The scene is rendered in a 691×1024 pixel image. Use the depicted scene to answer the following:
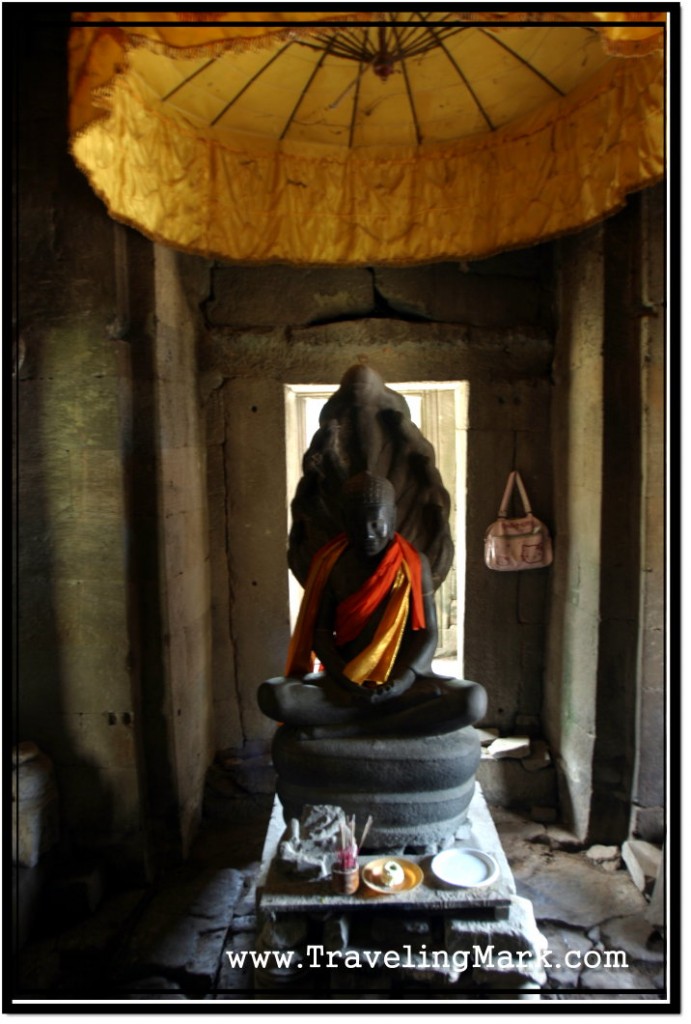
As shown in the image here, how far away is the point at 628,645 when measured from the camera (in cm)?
463

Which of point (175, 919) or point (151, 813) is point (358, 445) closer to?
point (151, 813)

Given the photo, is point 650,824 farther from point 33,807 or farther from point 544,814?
point 33,807

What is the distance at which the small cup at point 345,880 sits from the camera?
10.9ft

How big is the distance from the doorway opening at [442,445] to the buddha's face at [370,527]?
59.3 inches

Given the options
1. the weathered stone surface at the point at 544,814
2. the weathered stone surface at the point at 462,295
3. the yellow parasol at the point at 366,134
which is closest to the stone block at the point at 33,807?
the weathered stone surface at the point at 544,814

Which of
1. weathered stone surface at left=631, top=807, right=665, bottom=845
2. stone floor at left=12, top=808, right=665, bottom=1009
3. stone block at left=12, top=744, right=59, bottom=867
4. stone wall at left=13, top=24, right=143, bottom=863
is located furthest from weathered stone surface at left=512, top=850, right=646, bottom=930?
stone block at left=12, top=744, right=59, bottom=867

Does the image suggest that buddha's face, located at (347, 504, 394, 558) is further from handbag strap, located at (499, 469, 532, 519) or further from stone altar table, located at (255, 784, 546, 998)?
stone altar table, located at (255, 784, 546, 998)

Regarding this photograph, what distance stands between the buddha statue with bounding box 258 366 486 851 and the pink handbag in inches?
31.8

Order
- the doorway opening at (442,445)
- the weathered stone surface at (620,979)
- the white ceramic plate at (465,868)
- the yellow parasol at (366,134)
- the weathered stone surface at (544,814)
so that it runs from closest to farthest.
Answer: the white ceramic plate at (465,868) < the weathered stone surface at (620,979) < the yellow parasol at (366,134) < the weathered stone surface at (544,814) < the doorway opening at (442,445)

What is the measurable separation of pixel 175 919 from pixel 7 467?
2.81 metres

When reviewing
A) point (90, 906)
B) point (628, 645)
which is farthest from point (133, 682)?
point (628, 645)

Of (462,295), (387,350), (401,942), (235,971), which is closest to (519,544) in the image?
(387,350)

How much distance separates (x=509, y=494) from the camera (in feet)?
17.9

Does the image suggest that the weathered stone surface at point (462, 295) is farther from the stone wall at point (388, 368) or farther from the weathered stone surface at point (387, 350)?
the weathered stone surface at point (387, 350)
